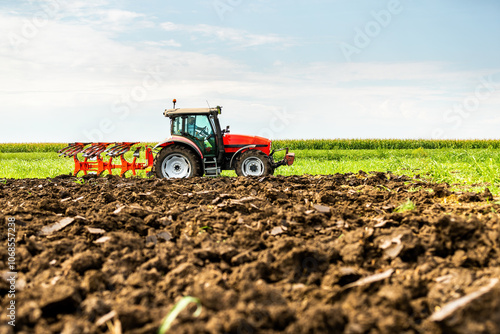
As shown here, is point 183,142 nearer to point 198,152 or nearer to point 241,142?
point 198,152

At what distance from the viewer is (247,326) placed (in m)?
2.46

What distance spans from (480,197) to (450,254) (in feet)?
12.7

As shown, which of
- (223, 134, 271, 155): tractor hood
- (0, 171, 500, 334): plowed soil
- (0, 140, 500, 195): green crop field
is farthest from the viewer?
(223, 134, 271, 155): tractor hood

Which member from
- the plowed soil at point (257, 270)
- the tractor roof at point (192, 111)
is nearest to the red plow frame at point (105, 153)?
the tractor roof at point (192, 111)

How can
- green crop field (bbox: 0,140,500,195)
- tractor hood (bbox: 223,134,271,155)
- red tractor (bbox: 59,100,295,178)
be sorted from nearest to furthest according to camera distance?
green crop field (bbox: 0,140,500,195) → red tractor (bbox: 59,100,295,178) → tractor hood (bbox: 223,134,271,155)

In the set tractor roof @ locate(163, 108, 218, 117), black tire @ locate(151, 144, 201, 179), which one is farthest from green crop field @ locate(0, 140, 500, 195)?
tractor roof @ locate(163, 108, 218, 117)

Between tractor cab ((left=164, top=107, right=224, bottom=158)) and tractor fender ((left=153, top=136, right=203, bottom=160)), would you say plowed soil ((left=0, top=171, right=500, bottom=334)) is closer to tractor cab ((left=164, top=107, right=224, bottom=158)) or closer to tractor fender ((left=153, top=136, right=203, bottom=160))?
tractor fender ((left=153, top=136, right=203, bottom=160))

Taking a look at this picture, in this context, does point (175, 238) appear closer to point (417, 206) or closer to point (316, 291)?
point (316, 291)

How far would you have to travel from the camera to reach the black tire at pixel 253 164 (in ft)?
40.6

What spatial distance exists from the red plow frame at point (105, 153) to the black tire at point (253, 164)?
280 centimetres

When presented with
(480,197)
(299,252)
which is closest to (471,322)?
(299,252)

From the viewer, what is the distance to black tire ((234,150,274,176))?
12367 mm

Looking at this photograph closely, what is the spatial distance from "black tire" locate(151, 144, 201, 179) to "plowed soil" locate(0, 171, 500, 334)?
6.04m

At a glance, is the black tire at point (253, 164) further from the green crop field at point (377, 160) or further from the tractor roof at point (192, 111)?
the green crop field at point (377, 160)
